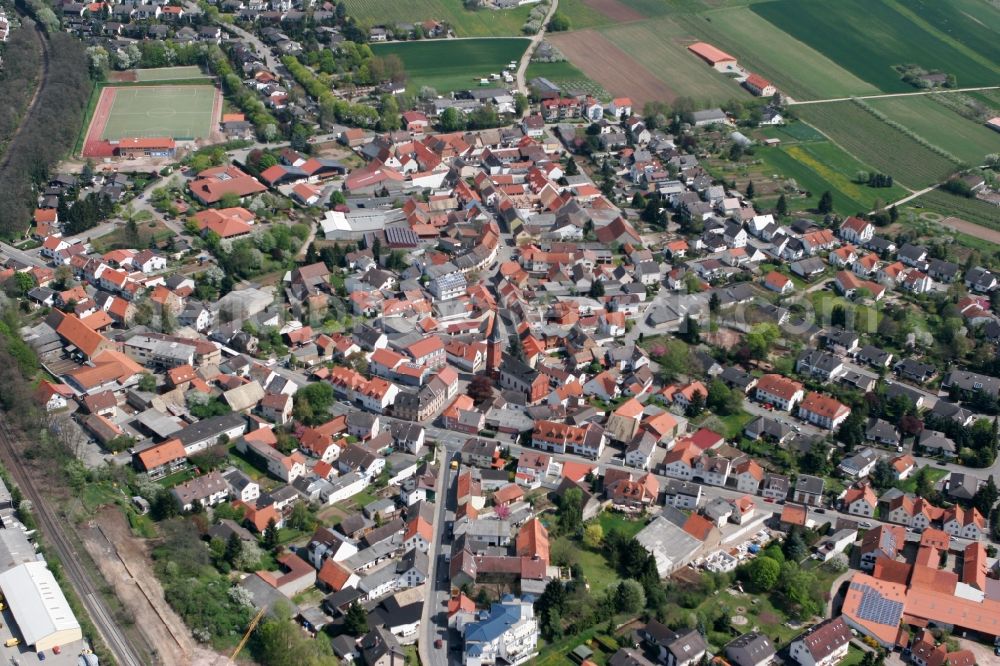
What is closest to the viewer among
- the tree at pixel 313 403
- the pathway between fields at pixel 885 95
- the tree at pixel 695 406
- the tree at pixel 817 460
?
the tree at pixel 817 460

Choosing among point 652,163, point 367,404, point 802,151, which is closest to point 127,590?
point 367,404

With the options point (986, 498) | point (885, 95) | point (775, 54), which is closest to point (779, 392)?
point (986, 498)

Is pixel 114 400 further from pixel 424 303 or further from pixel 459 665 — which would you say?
pixel 459 665

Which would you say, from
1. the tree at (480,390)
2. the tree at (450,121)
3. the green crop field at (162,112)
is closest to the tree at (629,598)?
the tree at (480,390)

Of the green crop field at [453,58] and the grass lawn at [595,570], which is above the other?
the green crop field at [453,58]

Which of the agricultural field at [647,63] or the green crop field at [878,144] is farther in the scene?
the agricultural field at [647,63]

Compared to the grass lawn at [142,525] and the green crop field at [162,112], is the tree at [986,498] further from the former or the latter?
the green crop field at [162,112]
